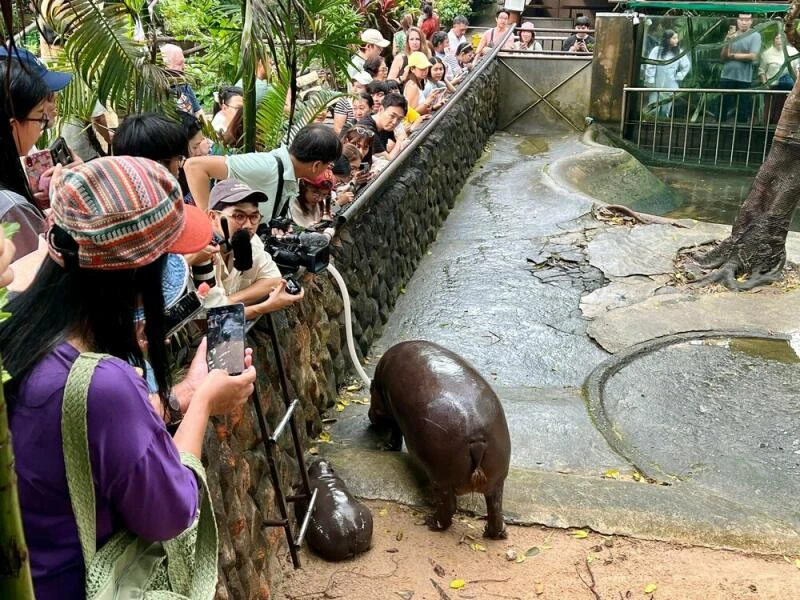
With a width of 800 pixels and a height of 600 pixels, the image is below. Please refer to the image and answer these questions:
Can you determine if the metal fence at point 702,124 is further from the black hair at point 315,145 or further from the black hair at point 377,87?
the black hair at point 315,145

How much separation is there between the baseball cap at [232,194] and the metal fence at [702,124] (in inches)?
419

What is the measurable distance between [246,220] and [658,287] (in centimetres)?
517

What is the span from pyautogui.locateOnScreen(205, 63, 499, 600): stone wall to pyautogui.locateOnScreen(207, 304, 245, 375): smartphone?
0.85 m

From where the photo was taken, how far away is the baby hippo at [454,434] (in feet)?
13.3

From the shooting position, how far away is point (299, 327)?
458cm

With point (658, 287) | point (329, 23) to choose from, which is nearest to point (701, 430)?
point (658, 287)

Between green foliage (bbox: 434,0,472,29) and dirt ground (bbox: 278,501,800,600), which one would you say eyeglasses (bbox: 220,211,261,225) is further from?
green foliage (bbox: 434,0,472,29)

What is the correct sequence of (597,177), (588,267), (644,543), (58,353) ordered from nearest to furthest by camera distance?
(58,353), (644,543), (588,267), (597,177)

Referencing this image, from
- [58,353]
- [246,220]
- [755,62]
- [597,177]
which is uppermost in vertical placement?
Result: [58,353]

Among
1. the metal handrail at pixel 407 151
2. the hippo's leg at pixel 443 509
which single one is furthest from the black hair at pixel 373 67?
the hippo's leg at pixel 443 509

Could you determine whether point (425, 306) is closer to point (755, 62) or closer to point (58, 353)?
point (58, 353)

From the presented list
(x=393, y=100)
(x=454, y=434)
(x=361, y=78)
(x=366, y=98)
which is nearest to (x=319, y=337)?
(x=454, y=434)

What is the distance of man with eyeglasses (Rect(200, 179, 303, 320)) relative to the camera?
11.0 feet

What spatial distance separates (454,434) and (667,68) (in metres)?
11.0
